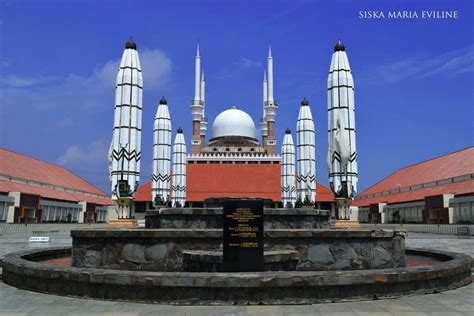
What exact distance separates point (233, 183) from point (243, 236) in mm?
56453

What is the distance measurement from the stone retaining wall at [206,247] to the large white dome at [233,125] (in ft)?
220

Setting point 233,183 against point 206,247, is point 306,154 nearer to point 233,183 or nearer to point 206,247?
point 233,183

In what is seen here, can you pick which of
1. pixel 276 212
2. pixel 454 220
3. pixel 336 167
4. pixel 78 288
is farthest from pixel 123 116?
pixel 454 220

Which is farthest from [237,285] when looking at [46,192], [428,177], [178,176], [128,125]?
[428,177]

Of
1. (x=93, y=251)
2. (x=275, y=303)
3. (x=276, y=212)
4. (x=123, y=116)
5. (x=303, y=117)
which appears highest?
(x=303, y=117)

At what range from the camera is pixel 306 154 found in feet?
127

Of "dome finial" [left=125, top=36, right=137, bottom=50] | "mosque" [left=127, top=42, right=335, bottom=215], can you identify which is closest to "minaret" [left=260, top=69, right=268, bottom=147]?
"mosque" [left=127, top=42, right=335, bottom=215]

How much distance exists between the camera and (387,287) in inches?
307

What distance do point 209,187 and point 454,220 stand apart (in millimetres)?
35346

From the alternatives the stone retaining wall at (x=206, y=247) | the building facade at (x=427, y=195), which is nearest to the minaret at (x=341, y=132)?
the stone retaining wall at (x=206, y=247)

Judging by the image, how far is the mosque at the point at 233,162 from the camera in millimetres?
38781

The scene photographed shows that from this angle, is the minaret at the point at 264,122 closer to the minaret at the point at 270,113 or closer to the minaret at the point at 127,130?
the minaret at the point at 270,113

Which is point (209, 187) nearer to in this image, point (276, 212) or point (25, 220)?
point (25, 220)

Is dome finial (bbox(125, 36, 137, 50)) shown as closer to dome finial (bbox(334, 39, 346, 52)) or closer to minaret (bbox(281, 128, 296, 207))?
dome finial (bbox(334, 39, 346, 52))
